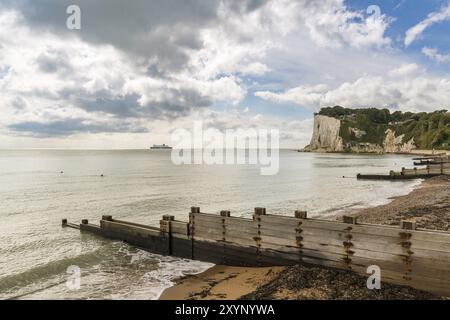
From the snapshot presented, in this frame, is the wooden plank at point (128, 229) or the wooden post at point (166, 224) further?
the wooden plank at point (128, 229)

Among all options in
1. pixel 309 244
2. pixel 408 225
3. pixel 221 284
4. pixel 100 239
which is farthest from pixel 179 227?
pixel 408 225

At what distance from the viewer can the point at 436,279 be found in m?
8.52

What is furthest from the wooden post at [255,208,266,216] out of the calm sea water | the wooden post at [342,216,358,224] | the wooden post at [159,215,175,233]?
the wooden post at [159,215,175,233]

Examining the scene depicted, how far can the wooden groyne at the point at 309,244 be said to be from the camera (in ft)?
28.7

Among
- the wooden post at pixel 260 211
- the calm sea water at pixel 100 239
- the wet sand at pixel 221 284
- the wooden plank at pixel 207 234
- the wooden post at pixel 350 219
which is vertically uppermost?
the wooden post at pixel 350 219

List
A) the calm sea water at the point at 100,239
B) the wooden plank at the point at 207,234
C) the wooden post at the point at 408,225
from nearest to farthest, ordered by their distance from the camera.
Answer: the wooden post at the point at 408,225 → the calm sea water at the point at 100,239 → the wooden plank at the point at 207,234

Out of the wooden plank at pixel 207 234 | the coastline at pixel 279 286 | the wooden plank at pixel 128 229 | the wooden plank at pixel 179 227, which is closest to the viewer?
the coastline at pixel 279 286

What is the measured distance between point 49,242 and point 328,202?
23.9m

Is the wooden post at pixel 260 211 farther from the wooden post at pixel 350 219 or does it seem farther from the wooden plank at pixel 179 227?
the wooden plank at pixel 179 227

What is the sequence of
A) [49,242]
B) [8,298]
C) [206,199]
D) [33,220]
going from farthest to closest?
[206,199]
[33,220]
[49,242]
[8,298]

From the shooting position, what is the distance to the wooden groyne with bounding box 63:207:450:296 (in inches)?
344

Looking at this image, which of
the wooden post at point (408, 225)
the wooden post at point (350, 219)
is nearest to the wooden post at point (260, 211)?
the wooden post at point (350, 219)
